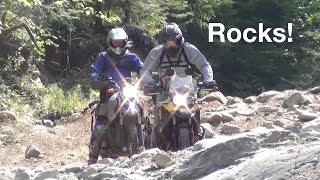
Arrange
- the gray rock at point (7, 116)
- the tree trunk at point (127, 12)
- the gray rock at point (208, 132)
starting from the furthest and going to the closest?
the tree trunk at point (127, 12)
the gray rock at point (7, 116)
the gray rock at point (208, 132)

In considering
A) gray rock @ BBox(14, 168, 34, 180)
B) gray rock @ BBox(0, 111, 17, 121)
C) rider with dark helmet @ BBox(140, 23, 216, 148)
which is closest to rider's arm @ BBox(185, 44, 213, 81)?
rider with dark helmet @ BBox(140, 23, 216, 148)

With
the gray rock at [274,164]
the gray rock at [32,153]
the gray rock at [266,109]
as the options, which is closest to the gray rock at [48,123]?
the gray rock at [32,153]

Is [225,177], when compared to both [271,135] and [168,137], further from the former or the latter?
[168,137]

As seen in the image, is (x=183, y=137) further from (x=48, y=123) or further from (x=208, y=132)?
(x=48, y=123)

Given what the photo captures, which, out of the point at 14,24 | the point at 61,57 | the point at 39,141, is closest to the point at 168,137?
the point at 39,141

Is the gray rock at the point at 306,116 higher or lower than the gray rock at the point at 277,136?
lower

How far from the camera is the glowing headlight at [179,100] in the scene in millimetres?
8281

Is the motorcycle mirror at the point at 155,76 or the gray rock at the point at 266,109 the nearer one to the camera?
the motorcycle mirror at the point at 155,76

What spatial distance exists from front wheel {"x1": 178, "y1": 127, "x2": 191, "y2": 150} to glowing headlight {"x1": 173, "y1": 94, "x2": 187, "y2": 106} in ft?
0.91

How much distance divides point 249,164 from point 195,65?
165 inches

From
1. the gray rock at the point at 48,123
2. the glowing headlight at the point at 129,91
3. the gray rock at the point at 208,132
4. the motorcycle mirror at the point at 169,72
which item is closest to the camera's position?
the motorcycle mirror at the point at 169,72

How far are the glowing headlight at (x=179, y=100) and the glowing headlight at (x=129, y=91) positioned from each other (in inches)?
20.3

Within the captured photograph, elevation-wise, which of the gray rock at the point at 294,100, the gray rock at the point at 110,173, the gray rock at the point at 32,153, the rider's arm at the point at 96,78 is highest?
the rider's arm at the point at 96,78

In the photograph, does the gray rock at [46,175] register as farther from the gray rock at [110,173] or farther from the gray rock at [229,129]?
the gray rock at [229,129]
